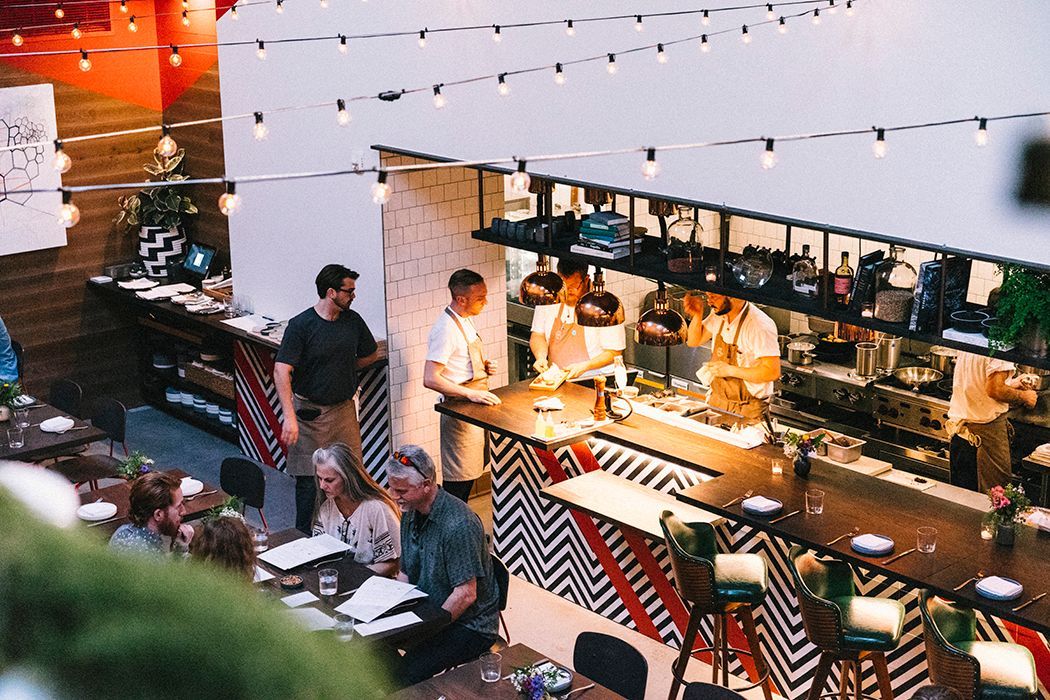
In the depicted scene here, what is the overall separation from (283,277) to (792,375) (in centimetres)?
394

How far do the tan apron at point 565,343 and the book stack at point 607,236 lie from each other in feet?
2.12

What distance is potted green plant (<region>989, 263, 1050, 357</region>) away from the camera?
518 centimetres

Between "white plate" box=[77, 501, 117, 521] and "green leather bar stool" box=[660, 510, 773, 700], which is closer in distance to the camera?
"green leather bar stool" box=[660, 510, 773, 700]

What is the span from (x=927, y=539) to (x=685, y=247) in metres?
2.18

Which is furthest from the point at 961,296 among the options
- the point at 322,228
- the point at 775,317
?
the point at 322,228

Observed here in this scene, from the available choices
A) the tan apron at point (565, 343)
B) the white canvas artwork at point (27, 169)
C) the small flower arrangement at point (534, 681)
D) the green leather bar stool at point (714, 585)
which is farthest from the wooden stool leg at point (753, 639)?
the white canvas artwork at point (27, 169)

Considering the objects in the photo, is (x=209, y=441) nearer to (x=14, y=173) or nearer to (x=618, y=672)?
(x=14, y=173)

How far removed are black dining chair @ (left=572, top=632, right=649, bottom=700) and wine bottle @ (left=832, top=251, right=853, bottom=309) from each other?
2.19 metres

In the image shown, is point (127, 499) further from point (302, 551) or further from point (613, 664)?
point (613, 664)

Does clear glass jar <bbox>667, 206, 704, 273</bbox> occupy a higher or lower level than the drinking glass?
higher

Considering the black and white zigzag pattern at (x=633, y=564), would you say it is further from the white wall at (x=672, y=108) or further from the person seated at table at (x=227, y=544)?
the person seated at table at (x=227, y=544)

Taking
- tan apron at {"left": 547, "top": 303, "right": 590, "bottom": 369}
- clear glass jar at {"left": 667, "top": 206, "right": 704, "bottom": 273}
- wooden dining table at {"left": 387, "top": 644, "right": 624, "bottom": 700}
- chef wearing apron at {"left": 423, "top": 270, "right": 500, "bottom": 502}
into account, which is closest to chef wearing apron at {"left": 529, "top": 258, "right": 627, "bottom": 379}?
tan apron at {"left": 547, "top": 303, "right": 590, "bottom": 369}

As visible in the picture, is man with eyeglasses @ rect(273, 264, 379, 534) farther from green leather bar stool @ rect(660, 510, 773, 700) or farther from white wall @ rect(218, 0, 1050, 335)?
green leather bar stool @ rect(660, 510, 773, 700)

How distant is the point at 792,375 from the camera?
888cm
